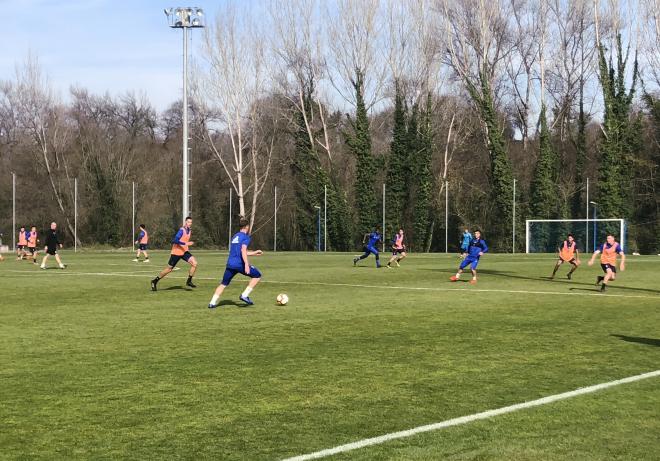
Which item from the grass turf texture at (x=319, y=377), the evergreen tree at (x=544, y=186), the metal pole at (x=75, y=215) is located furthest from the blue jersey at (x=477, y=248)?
the metal pole at (x=75, y=215)

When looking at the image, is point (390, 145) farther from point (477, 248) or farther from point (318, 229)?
point (477, 248)

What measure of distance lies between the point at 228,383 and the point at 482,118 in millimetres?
60722

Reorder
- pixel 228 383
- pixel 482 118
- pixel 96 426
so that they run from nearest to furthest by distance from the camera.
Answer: pixel 96 426, pixel 228 383, pixel 482 118

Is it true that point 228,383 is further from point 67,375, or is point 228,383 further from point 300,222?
point 300,222

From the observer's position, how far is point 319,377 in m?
8.57

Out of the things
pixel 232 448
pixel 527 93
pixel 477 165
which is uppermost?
pixel 527 93

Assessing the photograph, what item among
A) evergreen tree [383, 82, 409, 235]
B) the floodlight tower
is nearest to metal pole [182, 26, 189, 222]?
the floodlight tower

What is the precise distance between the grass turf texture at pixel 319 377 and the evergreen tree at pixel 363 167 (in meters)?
49.2

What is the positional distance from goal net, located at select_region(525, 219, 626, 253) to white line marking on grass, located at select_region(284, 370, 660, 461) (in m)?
49.8

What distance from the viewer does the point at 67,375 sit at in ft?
28.5

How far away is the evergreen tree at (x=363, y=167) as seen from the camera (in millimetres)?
67000

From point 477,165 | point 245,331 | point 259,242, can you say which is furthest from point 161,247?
point 245,331

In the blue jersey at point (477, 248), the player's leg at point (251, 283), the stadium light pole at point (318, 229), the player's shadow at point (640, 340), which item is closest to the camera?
the player's shadow at point (640, 340)

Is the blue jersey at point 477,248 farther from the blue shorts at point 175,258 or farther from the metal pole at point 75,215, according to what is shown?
the metal pole at point 75,215
